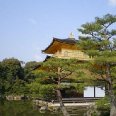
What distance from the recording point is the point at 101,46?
1510cm

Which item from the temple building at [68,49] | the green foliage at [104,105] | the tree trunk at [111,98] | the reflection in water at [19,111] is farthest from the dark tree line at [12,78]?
the tree trunk at [111,98]

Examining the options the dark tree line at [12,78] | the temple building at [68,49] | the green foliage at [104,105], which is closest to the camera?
the green foliage at [104,105]

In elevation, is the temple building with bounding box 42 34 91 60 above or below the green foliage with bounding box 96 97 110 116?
above

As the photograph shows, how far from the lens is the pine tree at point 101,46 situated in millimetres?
14625

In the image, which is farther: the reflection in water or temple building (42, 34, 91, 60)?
temple building (42, 34, 91, 60)

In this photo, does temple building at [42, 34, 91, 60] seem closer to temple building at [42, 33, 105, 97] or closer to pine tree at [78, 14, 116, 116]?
temple building at [42, 33, 105, 97]

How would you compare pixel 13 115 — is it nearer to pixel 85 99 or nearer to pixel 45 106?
pixel 45 106

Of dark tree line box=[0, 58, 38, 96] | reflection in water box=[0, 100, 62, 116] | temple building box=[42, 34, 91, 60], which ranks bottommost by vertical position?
reflection in water box=[0, 100, 62, 116]

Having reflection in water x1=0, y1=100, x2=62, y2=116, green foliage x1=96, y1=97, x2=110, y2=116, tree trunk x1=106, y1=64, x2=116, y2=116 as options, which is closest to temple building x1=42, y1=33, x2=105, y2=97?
reflection in water x1=0, y1=100, x2=62, y2=116

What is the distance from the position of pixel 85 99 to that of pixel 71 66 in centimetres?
1116

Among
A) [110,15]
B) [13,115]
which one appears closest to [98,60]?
[110,15]

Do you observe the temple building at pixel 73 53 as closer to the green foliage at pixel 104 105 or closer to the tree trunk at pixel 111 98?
the green foliage at pixel 104 105

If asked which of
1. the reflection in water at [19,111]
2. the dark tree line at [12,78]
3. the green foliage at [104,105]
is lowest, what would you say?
the reflection in water at [19,111]

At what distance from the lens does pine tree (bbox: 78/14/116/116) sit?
14.6 m
